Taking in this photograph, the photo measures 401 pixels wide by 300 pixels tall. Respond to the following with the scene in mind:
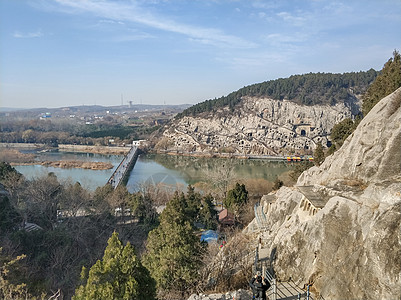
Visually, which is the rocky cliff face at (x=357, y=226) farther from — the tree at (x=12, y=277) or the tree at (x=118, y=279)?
the tree at (x=12, y=277)

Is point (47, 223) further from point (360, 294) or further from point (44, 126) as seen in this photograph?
point (44, 126)

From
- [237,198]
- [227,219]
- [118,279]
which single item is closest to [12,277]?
[118,279]

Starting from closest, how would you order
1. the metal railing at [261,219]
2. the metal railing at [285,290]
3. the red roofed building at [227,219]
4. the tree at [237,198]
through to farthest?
the metal railing at [285,290], the metal railing at [261,219], the red roofed building at [227,219], the tree at [237,198]

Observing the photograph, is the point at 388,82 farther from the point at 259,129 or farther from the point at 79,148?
the point at 79,148

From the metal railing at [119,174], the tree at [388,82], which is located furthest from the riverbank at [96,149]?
the tree at [388,82]

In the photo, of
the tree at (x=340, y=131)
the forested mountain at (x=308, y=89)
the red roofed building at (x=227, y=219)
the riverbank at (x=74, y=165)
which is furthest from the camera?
the forested mountain at (x=308, y=89)

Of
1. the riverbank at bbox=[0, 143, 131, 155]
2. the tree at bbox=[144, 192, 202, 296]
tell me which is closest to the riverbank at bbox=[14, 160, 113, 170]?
the riverbank at bbox=[0, 143, 131, 155]
